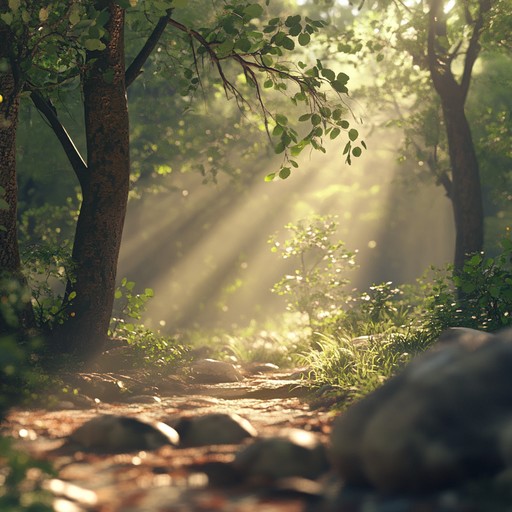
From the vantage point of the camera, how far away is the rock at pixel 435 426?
4.33 meters

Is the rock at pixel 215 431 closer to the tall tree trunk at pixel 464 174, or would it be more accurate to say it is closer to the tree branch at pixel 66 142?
the tree branch at pixel 66 142

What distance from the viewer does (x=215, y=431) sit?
5.97 metres

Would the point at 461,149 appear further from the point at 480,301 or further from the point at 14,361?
the point at 14,361

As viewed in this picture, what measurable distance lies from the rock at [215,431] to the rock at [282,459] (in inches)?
34.2

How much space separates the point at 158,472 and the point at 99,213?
5705 millimetres

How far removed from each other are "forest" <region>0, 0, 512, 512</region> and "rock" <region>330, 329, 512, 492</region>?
0.01m

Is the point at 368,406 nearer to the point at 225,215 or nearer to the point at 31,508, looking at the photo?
the point at 31,508

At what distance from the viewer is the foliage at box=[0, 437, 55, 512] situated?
3.94 m

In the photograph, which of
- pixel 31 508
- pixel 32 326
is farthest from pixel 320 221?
pixel 31 508

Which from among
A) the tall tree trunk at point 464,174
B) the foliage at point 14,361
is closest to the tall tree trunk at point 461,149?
the tall tree trunk at point 464,174

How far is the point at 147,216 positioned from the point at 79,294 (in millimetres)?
16943

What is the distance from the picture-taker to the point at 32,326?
983 cm

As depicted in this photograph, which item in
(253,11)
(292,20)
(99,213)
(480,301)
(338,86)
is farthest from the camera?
(99,213)

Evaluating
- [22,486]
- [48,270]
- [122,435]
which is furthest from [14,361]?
[48,270]
